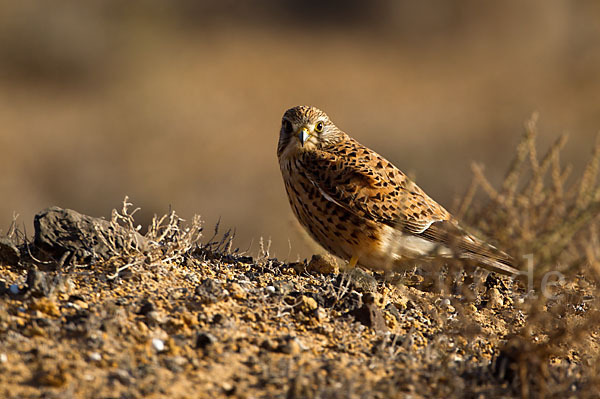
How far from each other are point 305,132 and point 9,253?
2.50m

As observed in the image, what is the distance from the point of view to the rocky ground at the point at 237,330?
3320 mm

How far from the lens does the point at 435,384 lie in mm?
3539

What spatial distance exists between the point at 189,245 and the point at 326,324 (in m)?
1.06

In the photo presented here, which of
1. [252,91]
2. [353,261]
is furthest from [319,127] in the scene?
[252,91]

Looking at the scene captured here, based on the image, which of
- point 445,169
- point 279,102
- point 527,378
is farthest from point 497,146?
point 527,378

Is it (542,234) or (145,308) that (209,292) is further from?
(542,234)

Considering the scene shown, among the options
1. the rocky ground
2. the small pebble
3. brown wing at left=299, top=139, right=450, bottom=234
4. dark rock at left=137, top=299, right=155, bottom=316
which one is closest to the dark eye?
brown wing at left=299, top=139, right=450, bottom=234

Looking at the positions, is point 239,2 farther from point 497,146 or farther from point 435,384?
point 435,384

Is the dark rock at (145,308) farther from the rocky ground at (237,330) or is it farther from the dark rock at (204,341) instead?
the dark rock at (204,341)

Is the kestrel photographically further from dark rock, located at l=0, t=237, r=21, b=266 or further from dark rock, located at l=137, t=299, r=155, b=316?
dark rock, located at l=0, t=237, r=21, b=266

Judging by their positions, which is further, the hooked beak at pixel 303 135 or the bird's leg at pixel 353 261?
the hooked beak at pixel 303 135

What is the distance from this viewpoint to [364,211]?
570 centimetres

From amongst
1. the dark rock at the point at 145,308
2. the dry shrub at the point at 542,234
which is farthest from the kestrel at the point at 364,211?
the dark rock at the point at 145,308

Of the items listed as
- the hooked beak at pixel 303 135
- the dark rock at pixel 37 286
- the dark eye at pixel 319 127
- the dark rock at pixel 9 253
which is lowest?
the dark rock at pixel 9 253
